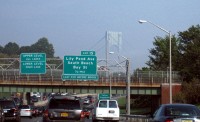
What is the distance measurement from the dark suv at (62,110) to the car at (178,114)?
6.30m

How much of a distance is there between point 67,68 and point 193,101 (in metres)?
27.1

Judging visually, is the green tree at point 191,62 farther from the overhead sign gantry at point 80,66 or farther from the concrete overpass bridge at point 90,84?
the overhead sign gantry at point 80,66

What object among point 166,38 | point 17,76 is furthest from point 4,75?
point 166,38

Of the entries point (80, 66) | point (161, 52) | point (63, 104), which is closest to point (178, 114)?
point (63, 104)

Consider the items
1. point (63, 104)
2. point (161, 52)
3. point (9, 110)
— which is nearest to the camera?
point (63, 104)

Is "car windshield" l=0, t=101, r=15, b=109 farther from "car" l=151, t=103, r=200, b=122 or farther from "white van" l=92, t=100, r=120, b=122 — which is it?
"car" l=151, t=103, r=200, b=122

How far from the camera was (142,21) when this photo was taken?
138ft

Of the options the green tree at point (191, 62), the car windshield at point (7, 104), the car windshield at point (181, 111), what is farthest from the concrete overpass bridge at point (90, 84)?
the car windshield at point (181, 111)

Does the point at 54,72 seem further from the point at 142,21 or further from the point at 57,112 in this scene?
the point at 57,112

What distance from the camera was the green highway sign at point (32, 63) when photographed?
212 feet

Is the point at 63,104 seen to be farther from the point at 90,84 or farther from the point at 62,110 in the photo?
the point at 90,84

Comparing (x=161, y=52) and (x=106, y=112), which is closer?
(x=106, y=112)

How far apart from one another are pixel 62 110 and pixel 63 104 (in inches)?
18.9

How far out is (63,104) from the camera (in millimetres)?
26188
